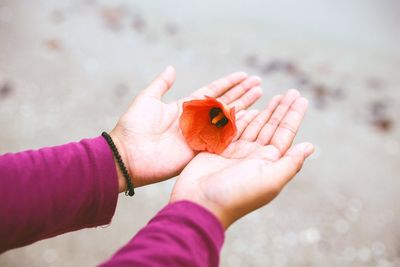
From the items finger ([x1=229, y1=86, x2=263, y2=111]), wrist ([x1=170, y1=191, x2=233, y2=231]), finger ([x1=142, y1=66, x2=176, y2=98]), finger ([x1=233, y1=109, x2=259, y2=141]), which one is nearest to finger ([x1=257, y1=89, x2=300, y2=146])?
finger ([x1=233, y1=109, x2=259, y2=141])

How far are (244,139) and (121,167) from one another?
0.69 metres

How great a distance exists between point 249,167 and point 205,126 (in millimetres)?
498

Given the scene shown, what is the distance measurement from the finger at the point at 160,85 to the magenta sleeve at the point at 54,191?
505 millimetres

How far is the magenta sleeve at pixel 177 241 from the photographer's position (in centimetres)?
132

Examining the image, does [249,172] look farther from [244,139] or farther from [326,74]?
[326,74]

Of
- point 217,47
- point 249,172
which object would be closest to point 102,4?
point 217,47

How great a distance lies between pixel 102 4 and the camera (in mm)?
4980

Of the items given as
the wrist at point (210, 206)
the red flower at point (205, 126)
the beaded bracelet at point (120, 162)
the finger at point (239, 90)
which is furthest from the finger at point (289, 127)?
the beaded bracelet at point (120, 162)

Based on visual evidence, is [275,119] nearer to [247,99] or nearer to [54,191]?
[247,99]

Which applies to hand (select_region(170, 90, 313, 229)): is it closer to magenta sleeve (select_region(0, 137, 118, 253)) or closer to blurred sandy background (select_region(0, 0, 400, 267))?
magenta sleeve (select_region(0, 137, 118, 253))

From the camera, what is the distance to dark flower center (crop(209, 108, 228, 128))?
2111 mm

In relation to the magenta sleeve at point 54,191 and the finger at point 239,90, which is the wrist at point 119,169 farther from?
the finger at point 239,90

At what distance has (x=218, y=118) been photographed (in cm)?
212

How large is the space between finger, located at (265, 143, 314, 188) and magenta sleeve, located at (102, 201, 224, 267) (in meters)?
0.37
